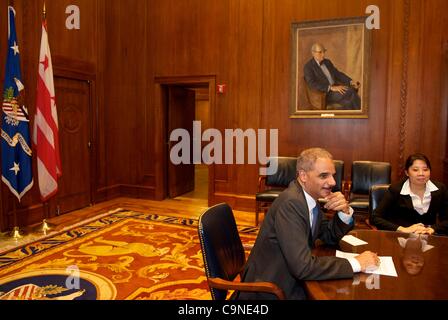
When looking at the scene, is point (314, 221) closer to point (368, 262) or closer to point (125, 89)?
point (368, 262)

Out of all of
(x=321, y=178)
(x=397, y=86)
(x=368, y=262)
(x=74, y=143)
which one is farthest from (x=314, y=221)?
(x=74, y=143)

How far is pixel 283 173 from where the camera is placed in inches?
214

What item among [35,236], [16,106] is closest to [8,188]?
[35,236]

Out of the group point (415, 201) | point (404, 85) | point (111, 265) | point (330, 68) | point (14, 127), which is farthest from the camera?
point (330, 68)

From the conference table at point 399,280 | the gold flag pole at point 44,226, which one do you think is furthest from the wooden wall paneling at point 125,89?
the conference table at point 399,280

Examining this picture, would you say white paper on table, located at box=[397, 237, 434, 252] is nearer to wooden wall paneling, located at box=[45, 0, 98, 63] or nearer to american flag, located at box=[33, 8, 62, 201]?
american flag, located at box=[33, 8, 62, 201]

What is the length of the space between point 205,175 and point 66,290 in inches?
308

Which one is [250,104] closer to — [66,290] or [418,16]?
[418,16]

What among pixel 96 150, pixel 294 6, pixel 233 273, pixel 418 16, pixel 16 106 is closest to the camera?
pixel 233 273

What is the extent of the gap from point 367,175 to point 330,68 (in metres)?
1.70

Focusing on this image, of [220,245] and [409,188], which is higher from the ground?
[409,188]

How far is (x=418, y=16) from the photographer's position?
16.8 ft

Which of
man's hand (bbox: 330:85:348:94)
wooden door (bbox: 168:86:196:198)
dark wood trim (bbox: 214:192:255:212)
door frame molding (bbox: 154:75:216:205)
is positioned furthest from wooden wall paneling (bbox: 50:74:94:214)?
man's hand (bbox: 330:85:348:94)

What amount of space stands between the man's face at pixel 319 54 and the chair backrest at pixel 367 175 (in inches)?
65.7
